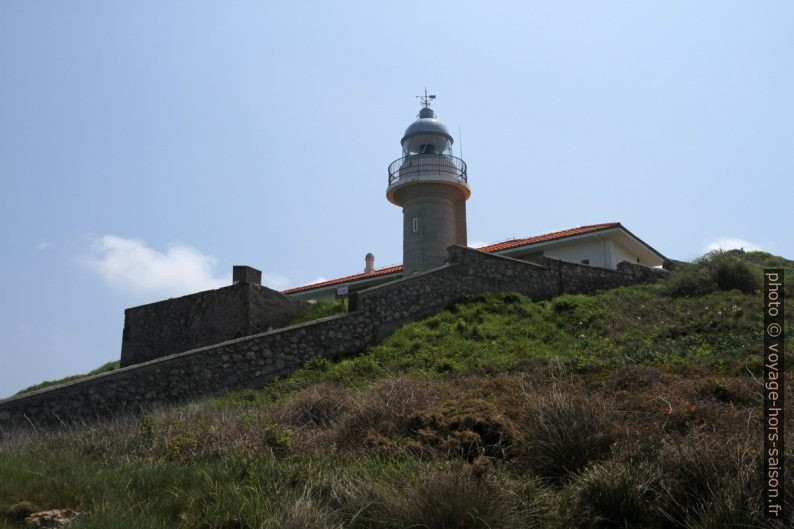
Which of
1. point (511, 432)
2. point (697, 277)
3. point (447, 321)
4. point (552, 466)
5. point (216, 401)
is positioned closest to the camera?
point (552, 466)

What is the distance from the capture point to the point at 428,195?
83.2 feet

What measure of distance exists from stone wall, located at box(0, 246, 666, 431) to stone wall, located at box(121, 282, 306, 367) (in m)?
3.23

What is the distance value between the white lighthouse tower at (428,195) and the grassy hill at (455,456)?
12519 mm

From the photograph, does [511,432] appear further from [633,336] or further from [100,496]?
[633,336]

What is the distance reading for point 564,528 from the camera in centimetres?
594

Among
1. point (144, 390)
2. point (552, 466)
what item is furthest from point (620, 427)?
point (144, 390)

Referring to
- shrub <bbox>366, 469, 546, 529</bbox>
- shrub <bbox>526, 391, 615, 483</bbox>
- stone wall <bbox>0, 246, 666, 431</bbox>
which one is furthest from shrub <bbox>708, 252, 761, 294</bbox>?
shrub <bbox>366, 469, 546, 529</bbox>

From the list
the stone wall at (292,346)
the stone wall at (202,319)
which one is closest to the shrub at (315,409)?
the stone wall at (292,346)

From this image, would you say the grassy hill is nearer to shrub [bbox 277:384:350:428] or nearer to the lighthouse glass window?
shrub [bbox 277:384:350:428]

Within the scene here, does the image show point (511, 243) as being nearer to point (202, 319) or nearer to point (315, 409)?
point (202, 319)

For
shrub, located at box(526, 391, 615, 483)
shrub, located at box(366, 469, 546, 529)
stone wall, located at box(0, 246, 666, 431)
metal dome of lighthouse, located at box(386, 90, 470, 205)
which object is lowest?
shrub, located at box(366, 469, 546, 529)

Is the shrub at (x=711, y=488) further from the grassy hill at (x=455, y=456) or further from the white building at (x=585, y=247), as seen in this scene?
the white building at (x=585, y=247)

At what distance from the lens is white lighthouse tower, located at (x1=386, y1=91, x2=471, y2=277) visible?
81.9 ft

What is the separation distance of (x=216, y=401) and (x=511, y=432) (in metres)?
7.00
